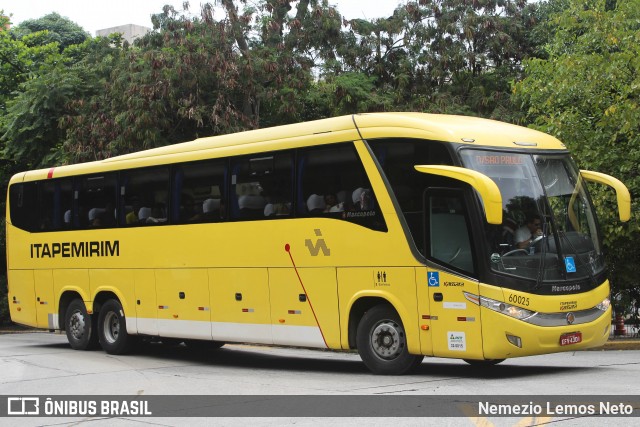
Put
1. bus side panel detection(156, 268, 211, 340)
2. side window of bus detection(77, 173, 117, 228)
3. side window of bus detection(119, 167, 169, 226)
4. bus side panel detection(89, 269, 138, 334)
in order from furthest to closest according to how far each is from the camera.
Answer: side window of bus detection(77, 173, 117, 228)
bus side panel detection(89, 269, 138, 334)
side window of bus detection(119, 167, 169, 226)
bus side panel detection(156, 268, 211, 340)

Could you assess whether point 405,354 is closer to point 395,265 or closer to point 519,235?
point 395,265

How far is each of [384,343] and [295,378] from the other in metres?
1.51

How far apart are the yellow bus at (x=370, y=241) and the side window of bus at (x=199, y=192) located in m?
0.03

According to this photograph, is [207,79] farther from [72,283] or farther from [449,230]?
[449,230]

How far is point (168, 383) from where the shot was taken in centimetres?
1352

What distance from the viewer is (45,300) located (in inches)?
811

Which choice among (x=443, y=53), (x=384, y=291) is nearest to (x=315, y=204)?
(x=384, y=291)

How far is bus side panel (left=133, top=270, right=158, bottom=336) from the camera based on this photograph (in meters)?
17.7

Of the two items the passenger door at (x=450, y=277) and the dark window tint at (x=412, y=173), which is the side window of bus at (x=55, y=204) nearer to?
the dark window tint at (x=412, y=173)

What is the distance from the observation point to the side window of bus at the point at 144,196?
17375mm

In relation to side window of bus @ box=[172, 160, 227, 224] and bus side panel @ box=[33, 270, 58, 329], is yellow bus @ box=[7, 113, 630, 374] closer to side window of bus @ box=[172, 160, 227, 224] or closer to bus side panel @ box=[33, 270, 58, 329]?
side window of bus @ box=[172, 160, 227, 224]

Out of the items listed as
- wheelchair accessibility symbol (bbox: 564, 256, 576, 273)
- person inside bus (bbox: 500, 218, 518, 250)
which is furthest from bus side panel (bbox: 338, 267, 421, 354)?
wheelchair accessibility symbol (bbox: 564, 256, 576, 273)

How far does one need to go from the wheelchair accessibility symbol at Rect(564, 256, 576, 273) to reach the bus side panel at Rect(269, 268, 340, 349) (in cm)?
346

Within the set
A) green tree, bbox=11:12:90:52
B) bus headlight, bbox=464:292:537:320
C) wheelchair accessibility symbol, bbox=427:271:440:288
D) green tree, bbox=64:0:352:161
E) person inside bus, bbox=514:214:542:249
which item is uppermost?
green tree, bbox=11:12:90:52
